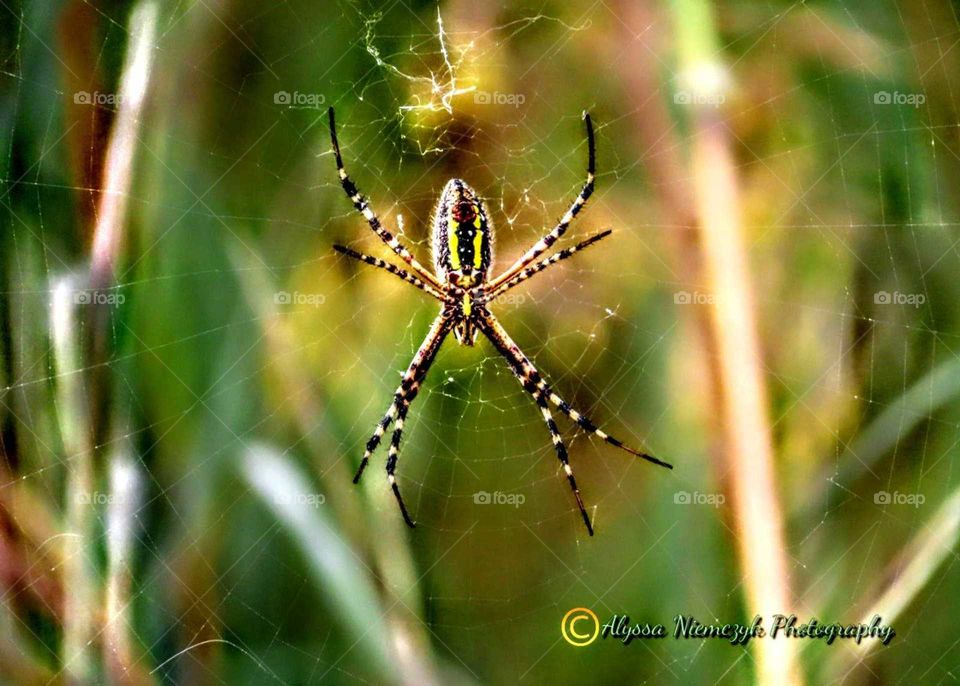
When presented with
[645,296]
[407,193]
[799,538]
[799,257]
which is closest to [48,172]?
[407,193]

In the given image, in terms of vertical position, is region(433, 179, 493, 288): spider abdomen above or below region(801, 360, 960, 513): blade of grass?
above

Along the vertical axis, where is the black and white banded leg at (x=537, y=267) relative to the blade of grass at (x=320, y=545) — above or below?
above

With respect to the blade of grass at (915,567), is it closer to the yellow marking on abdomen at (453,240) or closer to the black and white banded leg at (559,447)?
the black and white banded leg at (559,447)

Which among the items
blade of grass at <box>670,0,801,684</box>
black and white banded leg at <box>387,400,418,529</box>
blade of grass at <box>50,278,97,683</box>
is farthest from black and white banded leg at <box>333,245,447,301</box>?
blade of grass at <box>50,278,97,683</box>

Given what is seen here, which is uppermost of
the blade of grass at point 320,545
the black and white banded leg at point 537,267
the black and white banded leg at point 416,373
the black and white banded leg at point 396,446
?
the black and white banded leg at point 537,267

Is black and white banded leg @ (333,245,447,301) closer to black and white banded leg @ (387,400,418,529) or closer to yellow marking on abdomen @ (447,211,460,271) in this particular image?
yellow marking on abdomen @ (447,211,460,271)

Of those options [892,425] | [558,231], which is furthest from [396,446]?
[892,425]

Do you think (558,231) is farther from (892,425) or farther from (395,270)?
(892,425)

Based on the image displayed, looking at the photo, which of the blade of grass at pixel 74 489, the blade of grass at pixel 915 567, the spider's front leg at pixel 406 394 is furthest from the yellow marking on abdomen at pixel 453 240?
the blade of grass at pixel 915 567
